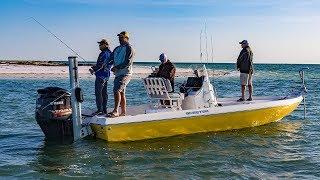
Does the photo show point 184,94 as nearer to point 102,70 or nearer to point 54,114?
point 102,70

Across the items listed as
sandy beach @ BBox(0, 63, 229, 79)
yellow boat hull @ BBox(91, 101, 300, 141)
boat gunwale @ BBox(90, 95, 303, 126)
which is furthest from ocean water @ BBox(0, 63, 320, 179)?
sandy beach @ BBox(0, 63, 229, 79)

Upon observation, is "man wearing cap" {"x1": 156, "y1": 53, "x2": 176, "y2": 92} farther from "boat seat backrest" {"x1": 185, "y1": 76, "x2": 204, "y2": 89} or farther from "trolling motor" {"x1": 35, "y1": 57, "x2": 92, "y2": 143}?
"trolling motor" {"x1": 35, "y1": 57, "x2": 92, "y2": 143}

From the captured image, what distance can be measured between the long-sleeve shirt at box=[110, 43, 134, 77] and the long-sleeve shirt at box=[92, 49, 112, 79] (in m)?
0.35

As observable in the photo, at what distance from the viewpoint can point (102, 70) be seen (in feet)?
35.3

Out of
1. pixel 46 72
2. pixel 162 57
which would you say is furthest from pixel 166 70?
pixel 46 72

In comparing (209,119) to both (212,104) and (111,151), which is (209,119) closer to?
(212,104)

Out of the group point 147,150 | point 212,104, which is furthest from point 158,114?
point 212,104

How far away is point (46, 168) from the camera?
8523 millimetres

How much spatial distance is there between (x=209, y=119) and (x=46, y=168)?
172 inches

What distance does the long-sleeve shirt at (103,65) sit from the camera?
10602mm

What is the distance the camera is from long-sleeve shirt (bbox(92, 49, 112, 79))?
10.6 meters

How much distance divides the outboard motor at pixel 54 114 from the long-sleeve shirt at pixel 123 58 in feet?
4.24

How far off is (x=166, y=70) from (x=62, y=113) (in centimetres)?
260

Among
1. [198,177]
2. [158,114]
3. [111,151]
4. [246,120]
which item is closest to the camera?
[198,177]
